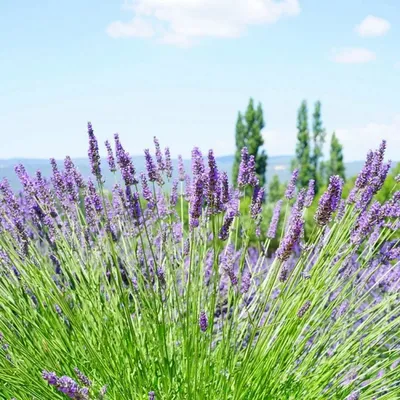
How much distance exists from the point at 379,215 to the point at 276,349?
762 mm

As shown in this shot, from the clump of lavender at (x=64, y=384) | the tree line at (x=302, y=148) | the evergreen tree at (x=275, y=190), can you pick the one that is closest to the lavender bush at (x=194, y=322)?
the clump of lavender at (x=64, y=384)

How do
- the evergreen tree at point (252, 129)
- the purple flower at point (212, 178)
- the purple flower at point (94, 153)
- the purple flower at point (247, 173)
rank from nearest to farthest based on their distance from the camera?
the purple flower at point (212, 178), the purple flower at point (94, 153), the purple flower at point (247, 173), the evergreen tree at point (252, 129)

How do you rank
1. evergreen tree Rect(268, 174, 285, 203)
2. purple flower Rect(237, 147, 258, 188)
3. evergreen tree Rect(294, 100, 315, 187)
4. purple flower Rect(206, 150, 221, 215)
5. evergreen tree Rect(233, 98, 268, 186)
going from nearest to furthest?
purple flower Rect(206, 150, 221, 215) → purple flower Rect(237, 147, 258, 188) → evergreen tree Rect(233, 98, 268, 186) → evergreen tree Rect(294, 100, 315, 187) → evergreen tree Rect(268, 174, 285, 203)

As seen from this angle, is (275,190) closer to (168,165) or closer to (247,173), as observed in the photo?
(168,165)

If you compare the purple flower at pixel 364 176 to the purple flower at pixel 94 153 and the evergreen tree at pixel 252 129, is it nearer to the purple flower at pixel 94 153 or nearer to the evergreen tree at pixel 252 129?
the purple flower at pixel 94 153

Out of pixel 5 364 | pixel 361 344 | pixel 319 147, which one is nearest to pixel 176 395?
pixel 5 364

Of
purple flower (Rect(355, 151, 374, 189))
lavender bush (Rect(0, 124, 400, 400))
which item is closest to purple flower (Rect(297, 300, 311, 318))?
lavender bush (Rect(0, 124, 400, 400))

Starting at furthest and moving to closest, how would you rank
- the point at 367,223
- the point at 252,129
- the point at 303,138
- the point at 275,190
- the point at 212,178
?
the point at 275,190, the point at 303,138, the point at 252,129, the point at 367,223, the point at 212,178

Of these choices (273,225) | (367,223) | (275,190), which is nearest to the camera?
(367,223)

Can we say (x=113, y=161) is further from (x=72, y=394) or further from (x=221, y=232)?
(x=72, y=394)

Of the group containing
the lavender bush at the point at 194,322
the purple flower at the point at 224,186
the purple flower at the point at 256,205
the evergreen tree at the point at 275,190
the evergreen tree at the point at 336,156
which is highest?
the purple flower at the point at 224,186

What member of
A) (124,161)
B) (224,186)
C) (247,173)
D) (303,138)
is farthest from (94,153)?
(303,138)

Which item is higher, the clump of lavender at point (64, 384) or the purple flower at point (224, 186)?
the purple flower at point (224, 186)

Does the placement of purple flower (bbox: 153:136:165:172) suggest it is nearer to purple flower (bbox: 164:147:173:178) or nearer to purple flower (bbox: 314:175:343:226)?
purple flower (bbox: 164:147:173:178)
